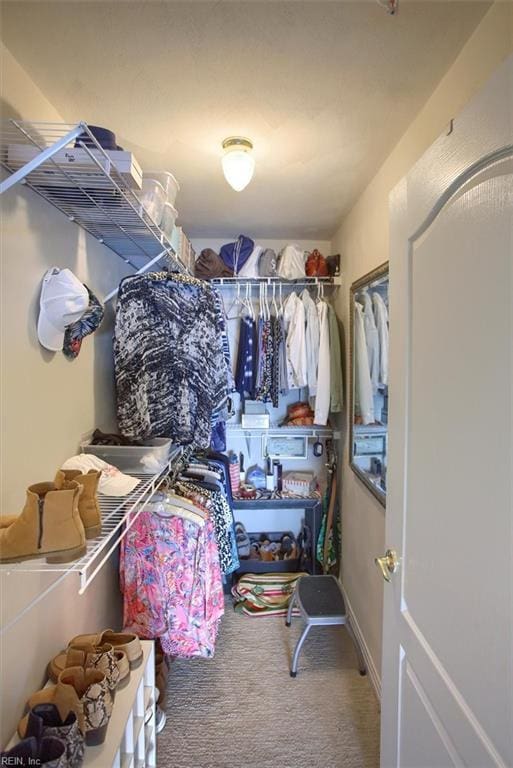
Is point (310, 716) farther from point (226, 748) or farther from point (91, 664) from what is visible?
point (91, 664)

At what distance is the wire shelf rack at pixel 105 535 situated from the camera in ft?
2.85

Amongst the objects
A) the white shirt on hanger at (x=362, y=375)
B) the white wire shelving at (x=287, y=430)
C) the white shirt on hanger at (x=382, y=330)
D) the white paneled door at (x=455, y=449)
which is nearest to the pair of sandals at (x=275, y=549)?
the white wire shelving at (x=287, y=430)

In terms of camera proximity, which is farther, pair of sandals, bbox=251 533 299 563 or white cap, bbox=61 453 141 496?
pair of sandals, bbox=251 533 299 563

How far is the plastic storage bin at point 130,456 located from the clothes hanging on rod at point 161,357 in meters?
0.12

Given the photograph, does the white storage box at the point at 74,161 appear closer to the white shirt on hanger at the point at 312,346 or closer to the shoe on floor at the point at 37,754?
the shoe on floor at the point at 37,754

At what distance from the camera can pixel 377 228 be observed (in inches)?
73.1

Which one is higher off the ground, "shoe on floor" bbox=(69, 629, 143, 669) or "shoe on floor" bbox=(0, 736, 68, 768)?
"shoe on floor" bbox=(0, 736, 68, 768)

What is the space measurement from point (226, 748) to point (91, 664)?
2.66 feet

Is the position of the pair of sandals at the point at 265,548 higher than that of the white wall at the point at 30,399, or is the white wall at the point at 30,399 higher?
the white wall at the point at 30,399

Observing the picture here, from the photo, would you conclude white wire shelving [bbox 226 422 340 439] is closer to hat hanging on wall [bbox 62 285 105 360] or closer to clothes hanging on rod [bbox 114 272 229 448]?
clothes hanging on rod [bbox 114 272 229 448]

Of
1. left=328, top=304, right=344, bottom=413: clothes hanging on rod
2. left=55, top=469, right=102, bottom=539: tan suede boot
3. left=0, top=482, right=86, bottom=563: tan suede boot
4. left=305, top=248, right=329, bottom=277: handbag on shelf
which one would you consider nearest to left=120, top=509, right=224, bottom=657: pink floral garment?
left=55, top=469, right=102, bottom=539: tan suede boot

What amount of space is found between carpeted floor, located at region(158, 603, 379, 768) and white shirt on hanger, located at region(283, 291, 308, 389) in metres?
1.52

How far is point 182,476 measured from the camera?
2053mm

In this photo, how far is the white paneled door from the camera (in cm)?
64
